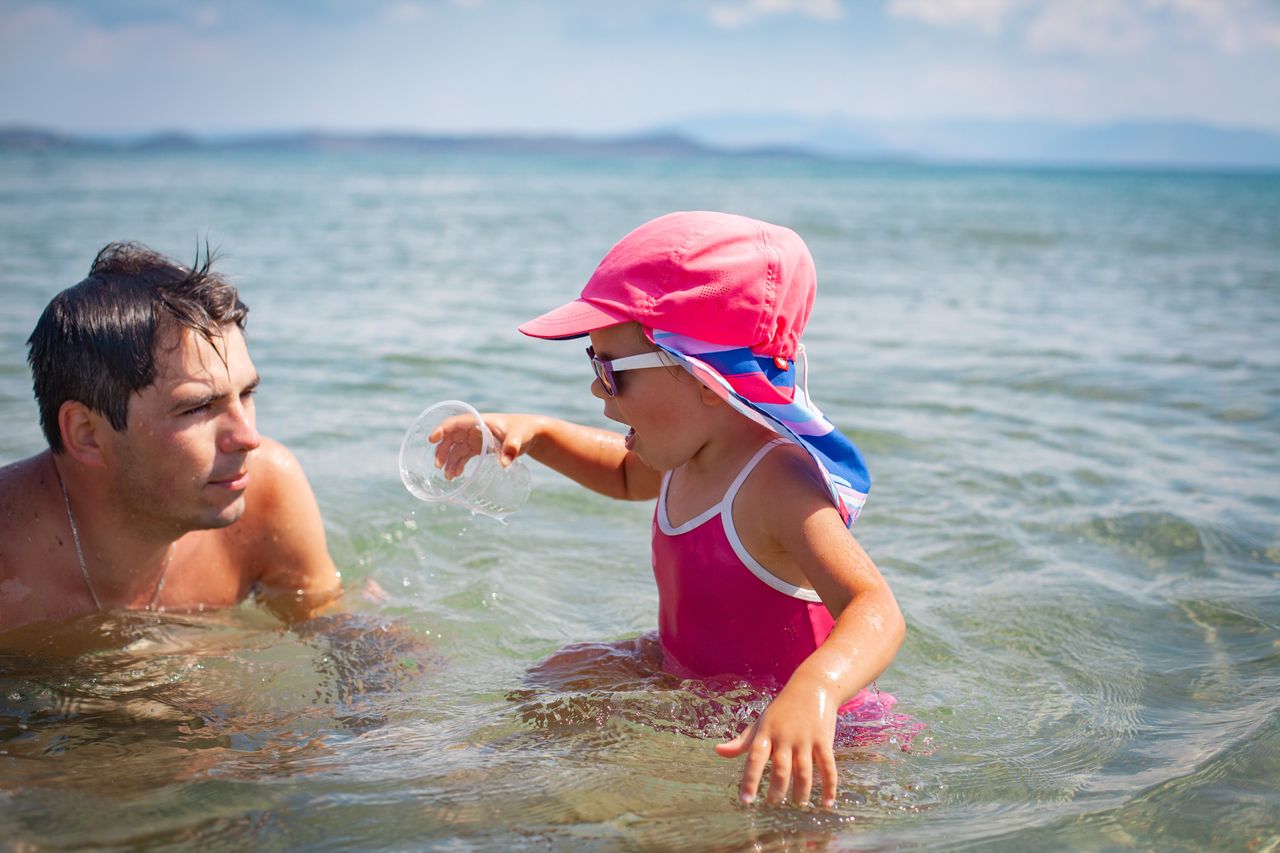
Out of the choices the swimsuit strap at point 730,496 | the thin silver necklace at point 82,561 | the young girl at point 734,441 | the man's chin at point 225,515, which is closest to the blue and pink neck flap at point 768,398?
the young girl at point 734,441

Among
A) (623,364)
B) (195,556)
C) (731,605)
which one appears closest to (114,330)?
(195,556)

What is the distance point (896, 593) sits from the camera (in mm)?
4293

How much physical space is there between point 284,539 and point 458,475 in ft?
2.79

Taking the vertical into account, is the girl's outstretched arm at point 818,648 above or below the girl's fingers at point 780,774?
above

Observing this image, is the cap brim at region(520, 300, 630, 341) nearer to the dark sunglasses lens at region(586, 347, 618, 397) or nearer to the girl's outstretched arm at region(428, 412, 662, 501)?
the dark sunglasses lens at region(586, 347, 618, 397)

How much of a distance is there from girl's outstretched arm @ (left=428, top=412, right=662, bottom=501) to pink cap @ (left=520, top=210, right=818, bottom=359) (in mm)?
554

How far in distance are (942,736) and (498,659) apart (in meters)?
1.44

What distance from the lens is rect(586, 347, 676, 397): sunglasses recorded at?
2797 mm

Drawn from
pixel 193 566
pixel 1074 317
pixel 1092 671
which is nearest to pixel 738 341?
pixel 1092 671

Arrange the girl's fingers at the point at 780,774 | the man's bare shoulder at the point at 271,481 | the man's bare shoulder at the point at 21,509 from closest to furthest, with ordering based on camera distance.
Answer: the girl's fingers at the point at 780,774 < the man's bare shoulder at the point at 21,509 < the man's bare shoulder at the point at 271,481

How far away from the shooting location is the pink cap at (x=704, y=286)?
270 cm

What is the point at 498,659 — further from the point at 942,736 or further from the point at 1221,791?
the point at 1221,791

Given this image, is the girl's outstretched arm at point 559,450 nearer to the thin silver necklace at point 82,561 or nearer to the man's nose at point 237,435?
the man's nose at point 237,435

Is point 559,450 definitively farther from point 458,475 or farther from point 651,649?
point 651,649
